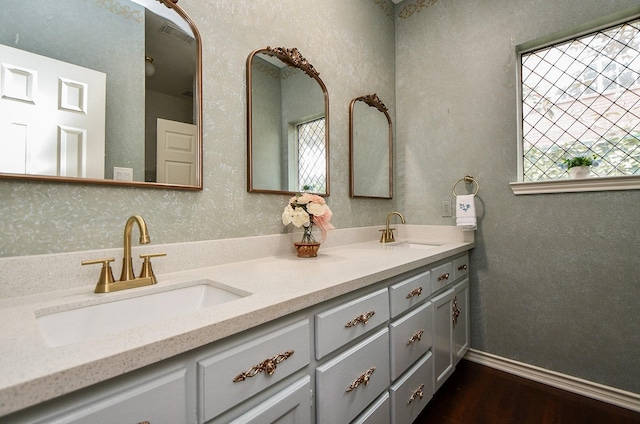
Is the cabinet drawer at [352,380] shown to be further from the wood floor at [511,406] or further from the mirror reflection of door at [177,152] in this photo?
the mirror reflection of door at [177,152]

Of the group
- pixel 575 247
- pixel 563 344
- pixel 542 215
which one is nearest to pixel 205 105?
pixel 542 215

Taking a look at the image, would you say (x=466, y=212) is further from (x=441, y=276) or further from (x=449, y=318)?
(x=449, y=318)

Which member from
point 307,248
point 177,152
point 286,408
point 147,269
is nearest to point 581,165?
point 307,248

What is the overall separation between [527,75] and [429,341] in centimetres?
188

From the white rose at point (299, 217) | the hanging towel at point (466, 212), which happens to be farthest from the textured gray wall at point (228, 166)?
the hanging towel at point (466, 212)

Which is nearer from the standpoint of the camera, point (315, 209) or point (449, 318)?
point (315, 209)

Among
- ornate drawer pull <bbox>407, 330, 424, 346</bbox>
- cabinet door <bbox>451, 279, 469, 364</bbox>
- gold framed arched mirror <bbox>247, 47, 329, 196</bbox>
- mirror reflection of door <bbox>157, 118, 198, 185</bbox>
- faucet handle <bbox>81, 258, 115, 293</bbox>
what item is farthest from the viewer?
cabinet door <bbox>451, 279, 469, 364</bbox>

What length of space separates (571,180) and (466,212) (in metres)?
0.58

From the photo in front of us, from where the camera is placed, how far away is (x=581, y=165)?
5.55ft

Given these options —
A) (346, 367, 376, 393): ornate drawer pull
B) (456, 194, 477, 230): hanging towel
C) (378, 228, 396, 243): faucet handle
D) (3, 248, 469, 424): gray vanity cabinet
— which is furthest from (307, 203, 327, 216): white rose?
(456, 194, 477, 230): hanging towel

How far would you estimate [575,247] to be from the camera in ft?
5.58

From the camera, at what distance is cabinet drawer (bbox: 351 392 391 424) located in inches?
39.9

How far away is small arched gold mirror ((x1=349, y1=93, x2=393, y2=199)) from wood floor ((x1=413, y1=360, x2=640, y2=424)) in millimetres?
1337

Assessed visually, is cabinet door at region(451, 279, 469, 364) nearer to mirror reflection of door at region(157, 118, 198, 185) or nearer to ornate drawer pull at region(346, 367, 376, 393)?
ornate drawer pull at region(346, 367, 376, 393)
